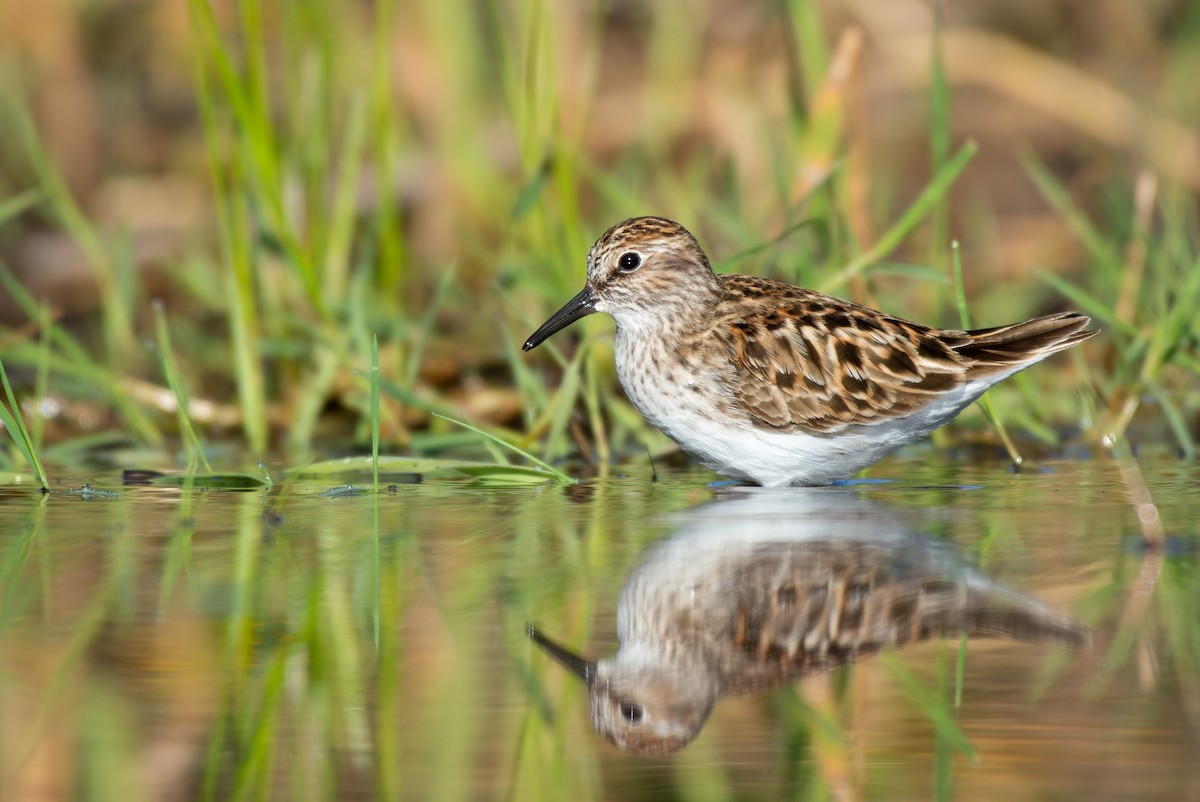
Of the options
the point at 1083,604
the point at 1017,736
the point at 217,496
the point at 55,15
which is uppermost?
the point at 55,15

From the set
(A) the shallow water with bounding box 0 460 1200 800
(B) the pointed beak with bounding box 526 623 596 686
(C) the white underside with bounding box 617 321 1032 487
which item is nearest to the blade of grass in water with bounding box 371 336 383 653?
(A) the shallow water with bounding box 0 460 1200 800

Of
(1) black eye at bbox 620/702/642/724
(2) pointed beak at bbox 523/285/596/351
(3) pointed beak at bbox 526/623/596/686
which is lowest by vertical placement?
(1) black eye at bbox 620/702/642/724

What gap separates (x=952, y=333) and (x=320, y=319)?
302 cm

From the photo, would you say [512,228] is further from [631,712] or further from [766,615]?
[631,712]

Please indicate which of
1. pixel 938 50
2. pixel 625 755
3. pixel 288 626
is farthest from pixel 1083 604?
pixel 938 50

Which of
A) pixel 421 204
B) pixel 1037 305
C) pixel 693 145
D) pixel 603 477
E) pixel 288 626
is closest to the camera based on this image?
pixel 288 626

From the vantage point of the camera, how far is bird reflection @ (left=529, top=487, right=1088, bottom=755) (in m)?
3.45

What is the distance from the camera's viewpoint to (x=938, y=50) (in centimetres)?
740

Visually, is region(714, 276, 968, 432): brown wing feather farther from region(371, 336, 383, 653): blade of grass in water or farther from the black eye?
the black eye

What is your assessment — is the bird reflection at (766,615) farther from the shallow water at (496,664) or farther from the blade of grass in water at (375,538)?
the blade of grass in water at (375,538)

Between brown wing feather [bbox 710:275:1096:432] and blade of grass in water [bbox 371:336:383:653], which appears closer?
blade of grass in water [bbox 371:336:383:653]

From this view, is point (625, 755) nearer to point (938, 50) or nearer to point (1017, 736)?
point (1017, 736)

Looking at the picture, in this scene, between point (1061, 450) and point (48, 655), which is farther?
point (1061, 450)

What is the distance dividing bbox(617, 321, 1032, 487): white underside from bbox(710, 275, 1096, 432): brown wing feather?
5cm
